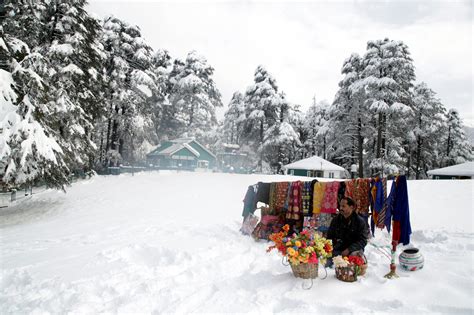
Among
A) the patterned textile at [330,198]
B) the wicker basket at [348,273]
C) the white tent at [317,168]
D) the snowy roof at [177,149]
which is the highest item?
the snowy roof at [177,149]

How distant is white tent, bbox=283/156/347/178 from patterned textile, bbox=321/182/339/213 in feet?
89.0

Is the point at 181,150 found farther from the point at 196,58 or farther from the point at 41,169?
the point at 41,169

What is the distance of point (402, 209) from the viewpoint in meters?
5.84

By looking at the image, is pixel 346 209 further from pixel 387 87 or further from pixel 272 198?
pixel 387 87

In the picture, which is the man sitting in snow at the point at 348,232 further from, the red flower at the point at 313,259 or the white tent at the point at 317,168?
the white tent at the point at 317,168

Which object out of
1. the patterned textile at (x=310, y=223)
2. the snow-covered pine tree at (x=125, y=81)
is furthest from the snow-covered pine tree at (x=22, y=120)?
the snow-covered pine tree at (x=125, y=81)

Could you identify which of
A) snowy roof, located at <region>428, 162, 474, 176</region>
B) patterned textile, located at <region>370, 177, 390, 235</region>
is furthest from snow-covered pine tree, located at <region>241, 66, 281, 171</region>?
patterned textile, located at <region>370, 177, 390, 235</region>

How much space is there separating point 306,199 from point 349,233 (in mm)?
2430

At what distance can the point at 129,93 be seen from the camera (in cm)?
2606

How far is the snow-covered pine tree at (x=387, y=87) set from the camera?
25688mm

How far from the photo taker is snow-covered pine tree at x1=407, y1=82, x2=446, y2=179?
113 ft

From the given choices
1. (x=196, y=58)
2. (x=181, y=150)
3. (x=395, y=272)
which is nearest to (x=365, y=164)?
(x=181, y=150)

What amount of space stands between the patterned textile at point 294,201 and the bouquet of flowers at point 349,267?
314 centimetres

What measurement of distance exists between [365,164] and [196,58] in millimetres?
25862
